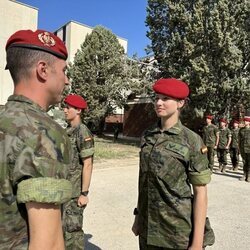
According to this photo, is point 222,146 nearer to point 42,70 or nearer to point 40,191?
point 42,70

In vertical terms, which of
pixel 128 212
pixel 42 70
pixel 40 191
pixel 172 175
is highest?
pixel 42 70

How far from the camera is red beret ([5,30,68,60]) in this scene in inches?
50.2

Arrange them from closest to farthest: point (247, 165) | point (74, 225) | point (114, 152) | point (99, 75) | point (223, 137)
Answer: point (74, 225) < point (247, 165) < point (223, 137) < point (114, 152) < point (99, 75)

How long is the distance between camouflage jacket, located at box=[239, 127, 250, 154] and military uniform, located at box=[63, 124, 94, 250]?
7.21m

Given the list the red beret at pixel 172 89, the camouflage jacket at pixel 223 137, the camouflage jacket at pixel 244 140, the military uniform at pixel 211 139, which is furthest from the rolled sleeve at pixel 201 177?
the camouflage jacket at pixel 223 137

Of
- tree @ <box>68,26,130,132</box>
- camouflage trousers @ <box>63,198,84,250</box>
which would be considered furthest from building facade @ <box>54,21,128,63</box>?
camouflage trousers @ <box>63,198,84,250</box>

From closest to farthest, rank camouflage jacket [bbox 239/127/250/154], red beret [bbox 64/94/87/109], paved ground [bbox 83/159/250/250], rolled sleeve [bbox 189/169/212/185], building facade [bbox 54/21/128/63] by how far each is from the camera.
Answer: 1. rolled sleeve [bbox 189/169/212/185]
2. red beret [bbox 64/94/87/109]
3. paved ground [bbox 83/159/250/250]
4. camouflage jacket [bbox 239/127/250/154]
5. building facade [bbox 54/21/128/63]

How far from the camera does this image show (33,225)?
3.70 ft

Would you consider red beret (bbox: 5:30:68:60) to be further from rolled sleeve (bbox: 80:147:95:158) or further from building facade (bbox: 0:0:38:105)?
building facade (bbox: 0:0:38:105)

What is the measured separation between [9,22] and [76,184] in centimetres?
3665

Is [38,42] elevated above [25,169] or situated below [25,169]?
above

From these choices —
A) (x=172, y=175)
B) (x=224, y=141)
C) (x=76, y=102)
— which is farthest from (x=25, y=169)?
(x=224, y=141)

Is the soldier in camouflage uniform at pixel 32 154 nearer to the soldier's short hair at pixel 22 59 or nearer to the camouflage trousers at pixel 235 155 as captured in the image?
the soldier's short hair at pixel 22 59

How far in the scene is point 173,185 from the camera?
90.3 inches
